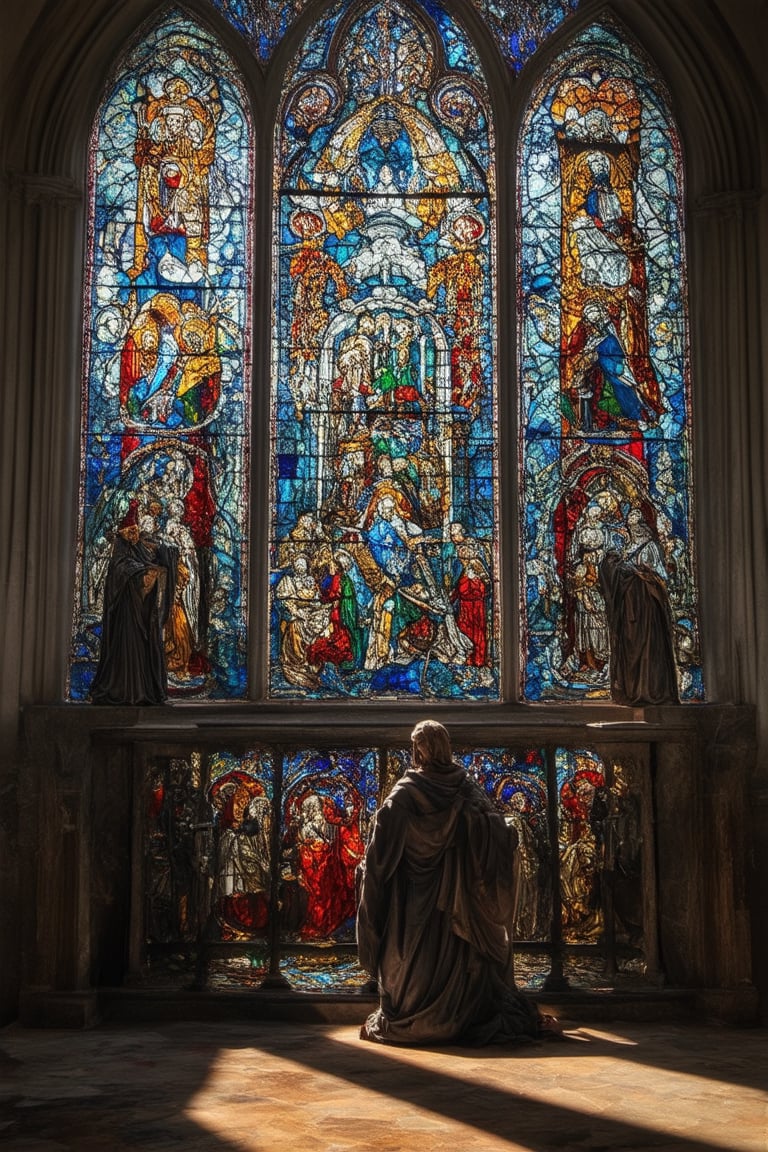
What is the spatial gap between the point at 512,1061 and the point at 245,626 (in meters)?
3.63

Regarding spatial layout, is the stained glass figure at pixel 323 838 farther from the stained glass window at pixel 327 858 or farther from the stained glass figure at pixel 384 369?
the stained glass figure at pixel 384 369

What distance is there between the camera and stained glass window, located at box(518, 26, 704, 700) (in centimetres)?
1012

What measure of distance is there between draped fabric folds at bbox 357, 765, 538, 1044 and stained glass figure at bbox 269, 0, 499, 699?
209 cm

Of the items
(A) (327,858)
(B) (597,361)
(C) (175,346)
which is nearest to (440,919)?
(A) (327,858)

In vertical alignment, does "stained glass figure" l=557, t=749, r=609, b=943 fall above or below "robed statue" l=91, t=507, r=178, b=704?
below

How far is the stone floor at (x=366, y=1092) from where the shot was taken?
234 inches

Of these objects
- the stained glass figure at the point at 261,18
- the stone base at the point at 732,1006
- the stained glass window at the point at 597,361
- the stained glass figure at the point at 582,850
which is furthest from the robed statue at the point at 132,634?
the stained glass figure at the point at 261,18

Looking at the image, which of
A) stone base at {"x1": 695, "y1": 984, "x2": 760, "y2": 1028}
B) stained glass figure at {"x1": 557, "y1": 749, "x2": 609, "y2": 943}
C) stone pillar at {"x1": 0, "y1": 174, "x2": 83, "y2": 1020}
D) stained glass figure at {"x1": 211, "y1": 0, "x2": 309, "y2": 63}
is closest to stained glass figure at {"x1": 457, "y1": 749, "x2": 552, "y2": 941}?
stained glass figure at {"x1": 557, "y1": 749, "x2": 609, "y2": 943}

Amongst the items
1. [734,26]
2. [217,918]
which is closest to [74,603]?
[217,918]

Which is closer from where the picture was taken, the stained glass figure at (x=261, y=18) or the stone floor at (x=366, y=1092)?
the stone floor at (x=366, y=1092)

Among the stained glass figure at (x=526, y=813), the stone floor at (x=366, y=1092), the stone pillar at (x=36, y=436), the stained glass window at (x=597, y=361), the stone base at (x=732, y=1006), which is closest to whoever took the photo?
the stone floor at (x=366, y=1092)

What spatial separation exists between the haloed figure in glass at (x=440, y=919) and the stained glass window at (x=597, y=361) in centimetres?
220

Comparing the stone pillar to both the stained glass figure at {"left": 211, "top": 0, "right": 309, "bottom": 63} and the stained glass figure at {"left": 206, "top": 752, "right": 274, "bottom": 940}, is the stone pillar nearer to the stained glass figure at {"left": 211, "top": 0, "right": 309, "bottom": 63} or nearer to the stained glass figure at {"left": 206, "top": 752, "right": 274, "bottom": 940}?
the stained glass figure at {"left": 206, "top": 752, "right": 274, "bottom": 940}

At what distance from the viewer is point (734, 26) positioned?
10.1m
